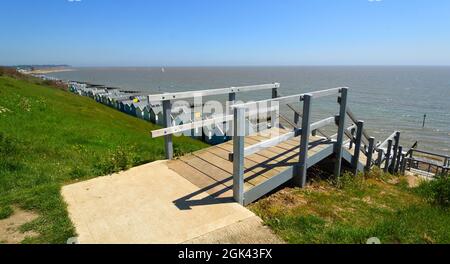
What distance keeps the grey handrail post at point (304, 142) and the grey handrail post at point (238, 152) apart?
1671 millimetres

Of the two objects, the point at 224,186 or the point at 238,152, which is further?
the point at 224,186

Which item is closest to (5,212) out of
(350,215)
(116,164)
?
(116,164)

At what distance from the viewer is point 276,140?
15.8 ft

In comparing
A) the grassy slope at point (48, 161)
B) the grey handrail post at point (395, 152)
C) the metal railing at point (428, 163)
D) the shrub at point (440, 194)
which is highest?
the grassy slope at point (48, 161)

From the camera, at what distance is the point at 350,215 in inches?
174

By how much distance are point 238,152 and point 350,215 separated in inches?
81.9

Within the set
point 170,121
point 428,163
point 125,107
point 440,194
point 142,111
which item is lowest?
point 125,107

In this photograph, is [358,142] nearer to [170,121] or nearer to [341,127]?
[341,127]

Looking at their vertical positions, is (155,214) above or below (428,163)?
above

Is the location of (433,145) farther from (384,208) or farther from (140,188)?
(140,188)

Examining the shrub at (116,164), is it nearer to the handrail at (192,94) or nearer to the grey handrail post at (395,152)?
the handrail at (192,94)

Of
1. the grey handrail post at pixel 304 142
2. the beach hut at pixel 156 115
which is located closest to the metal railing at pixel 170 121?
the grey handrail post at pixel 304 142

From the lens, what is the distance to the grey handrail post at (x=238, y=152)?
3857 mm
